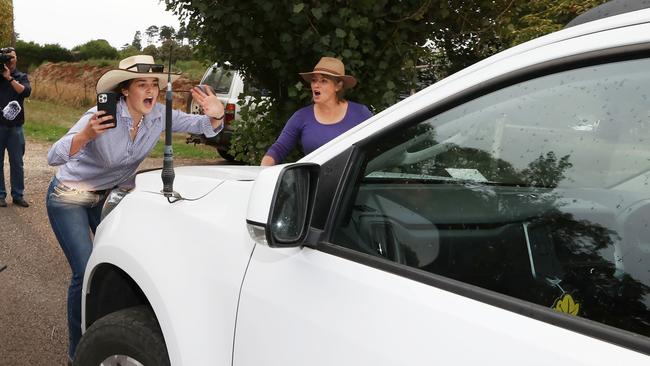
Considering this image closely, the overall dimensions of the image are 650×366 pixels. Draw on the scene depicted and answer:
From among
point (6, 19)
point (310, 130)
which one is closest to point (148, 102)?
point (310, 130)

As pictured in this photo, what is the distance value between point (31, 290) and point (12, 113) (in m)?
2.78

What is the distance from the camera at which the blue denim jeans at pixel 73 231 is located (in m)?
3.21

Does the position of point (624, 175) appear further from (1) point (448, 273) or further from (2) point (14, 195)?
(2) point (14, 195)

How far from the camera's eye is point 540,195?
1.43 m

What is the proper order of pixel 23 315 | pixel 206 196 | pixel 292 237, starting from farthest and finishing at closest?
pixel 23 315 < pixel 206 196 < pixel 292 237

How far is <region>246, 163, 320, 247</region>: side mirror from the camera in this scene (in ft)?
5.27

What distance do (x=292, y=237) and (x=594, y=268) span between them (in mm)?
723

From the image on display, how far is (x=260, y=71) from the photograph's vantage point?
202 inches

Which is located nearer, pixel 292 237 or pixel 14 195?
pixel 292 237

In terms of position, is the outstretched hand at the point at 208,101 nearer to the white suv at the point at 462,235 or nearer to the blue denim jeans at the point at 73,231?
the blue denim jeans at the point at 73,231

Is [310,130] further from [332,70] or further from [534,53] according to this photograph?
[534,53]

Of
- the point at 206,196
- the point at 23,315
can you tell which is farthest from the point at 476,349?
the point at 23,315

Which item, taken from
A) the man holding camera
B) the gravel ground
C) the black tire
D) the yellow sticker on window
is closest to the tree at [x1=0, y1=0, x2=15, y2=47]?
the man holding camera

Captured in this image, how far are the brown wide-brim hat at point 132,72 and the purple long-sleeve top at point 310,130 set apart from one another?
0.98 m
